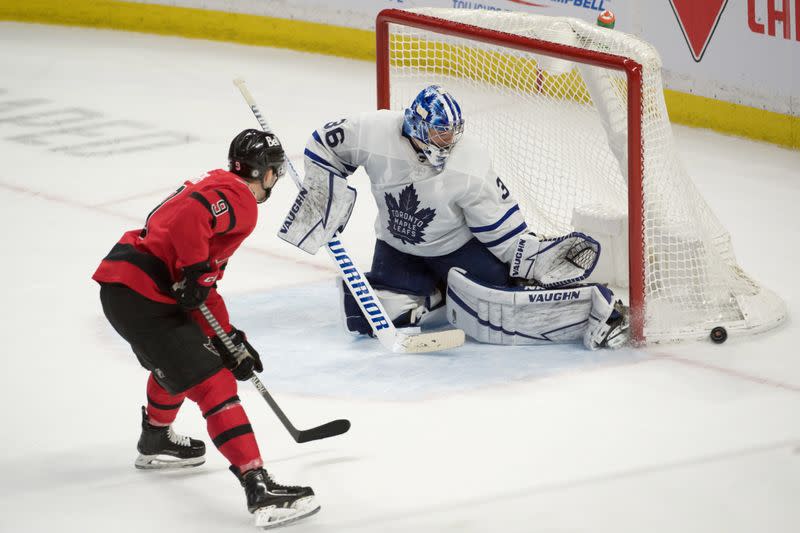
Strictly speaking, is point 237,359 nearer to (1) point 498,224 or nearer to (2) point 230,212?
(2) point 230,212

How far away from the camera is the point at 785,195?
18.5 ft

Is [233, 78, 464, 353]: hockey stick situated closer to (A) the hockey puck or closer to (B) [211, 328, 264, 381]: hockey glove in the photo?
(A) the hockey puck

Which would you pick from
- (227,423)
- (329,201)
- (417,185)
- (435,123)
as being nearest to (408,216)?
(417,185)

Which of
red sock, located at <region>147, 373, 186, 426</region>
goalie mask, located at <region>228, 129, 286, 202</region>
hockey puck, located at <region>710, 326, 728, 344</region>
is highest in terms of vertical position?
goalie mask, located at <region>228, 129, 286, 202</region>

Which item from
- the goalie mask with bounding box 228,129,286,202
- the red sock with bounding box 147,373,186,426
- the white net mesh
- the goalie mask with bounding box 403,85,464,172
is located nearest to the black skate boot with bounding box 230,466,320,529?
the red sock with bounding box 147,373,186,426

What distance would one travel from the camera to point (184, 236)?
2.86 metres

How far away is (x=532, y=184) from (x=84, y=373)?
1780 mm

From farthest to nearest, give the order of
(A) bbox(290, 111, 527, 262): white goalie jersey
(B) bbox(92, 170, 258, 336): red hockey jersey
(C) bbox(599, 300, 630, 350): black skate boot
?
1. (C) bbox(599, 300, 630, 350): black skate boot
2. (A) bbox(290, 111, 527, 262): white goalie jersey
3. (B) bbox(92, 170, 258, 336): red hockey jersey

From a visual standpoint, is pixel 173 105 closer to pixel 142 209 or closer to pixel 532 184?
pixel 142 209

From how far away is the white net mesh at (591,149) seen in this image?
4.09 meters

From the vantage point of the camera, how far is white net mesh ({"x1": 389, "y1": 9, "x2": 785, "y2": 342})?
13.4 ft

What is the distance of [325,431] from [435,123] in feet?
3.18

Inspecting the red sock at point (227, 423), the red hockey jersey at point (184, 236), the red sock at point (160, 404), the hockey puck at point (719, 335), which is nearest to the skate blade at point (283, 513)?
the red sock at point (227, 423)

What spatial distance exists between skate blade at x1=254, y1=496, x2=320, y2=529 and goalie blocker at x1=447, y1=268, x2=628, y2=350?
121 cm
